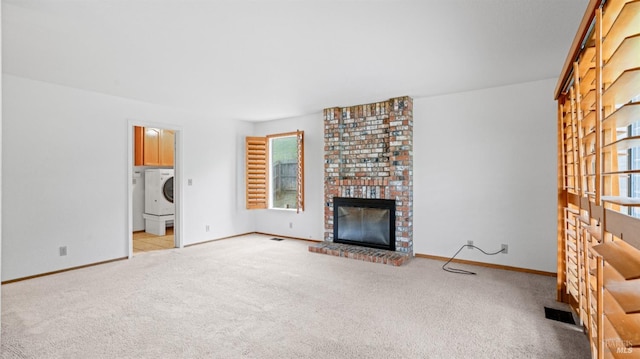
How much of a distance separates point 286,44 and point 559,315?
3.27 meters

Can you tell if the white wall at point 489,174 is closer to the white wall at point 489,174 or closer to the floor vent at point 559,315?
the white wall at point 489,174

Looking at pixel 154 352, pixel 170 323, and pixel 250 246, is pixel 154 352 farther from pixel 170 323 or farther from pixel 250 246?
pixel 250 246

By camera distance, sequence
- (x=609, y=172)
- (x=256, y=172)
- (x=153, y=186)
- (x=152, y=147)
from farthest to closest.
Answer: (x=153, y=186) < (x=152, y=147) < (x=256, y=172) < (x=609, y=172)

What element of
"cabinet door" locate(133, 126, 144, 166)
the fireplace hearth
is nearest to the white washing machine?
"cabinet door" locate(133, 126, 144, 166)

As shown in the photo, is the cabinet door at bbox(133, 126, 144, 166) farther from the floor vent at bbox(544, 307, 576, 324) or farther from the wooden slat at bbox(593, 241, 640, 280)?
the wooden slat at bbox(593, 241, 640, 280)

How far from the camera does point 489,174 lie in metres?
4.07

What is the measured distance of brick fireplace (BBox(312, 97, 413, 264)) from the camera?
4.52 meters

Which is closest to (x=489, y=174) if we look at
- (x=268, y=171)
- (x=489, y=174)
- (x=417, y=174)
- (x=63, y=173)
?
(x=489, y=174)

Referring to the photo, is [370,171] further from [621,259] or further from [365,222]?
[621,259]

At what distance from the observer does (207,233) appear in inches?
222

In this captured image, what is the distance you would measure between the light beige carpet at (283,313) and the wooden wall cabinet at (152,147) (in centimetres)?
277

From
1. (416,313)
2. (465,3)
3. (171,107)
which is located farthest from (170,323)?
(171,107)

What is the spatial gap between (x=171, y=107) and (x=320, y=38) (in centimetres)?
344

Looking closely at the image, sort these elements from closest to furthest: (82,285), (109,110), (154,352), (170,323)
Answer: (154,352) → (170,323) → (82,285) → (109,110)
